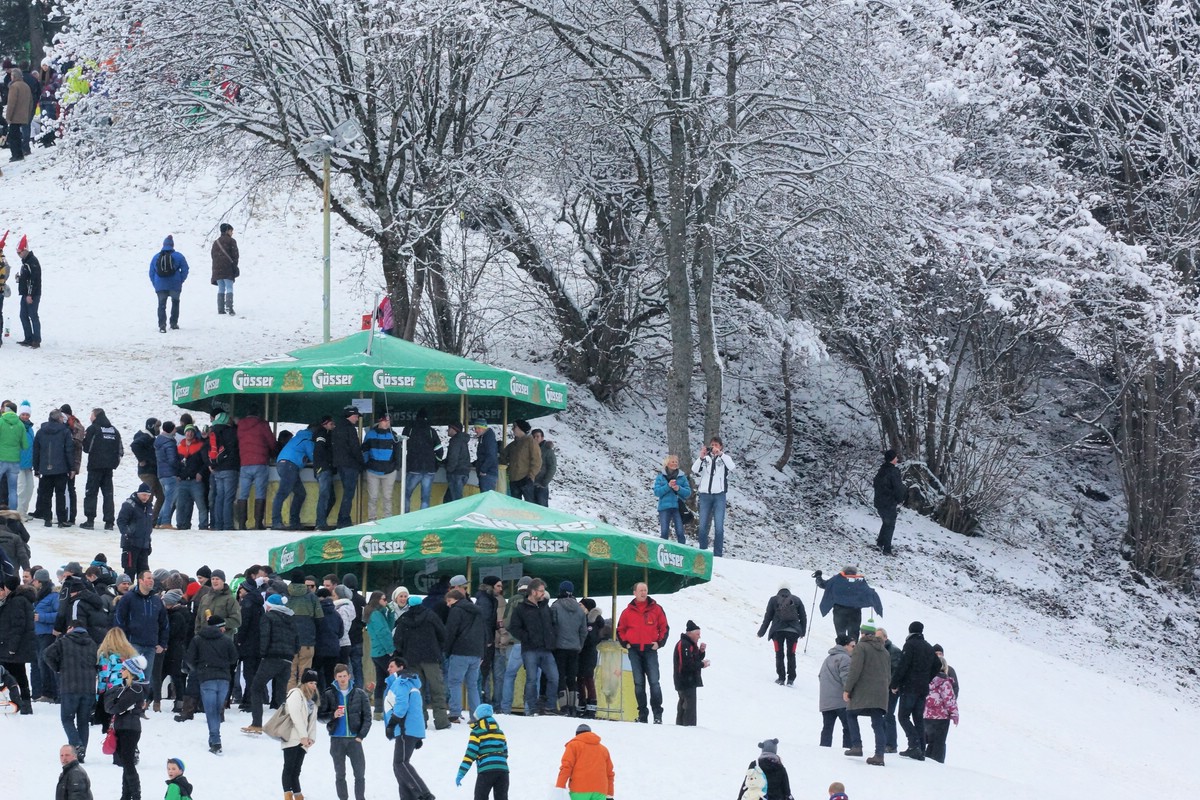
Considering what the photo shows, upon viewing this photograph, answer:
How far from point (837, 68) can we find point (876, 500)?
7.55 meters

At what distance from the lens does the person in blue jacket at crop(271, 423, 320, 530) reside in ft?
78.8

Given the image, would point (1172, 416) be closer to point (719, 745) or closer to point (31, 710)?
point (719, 745)

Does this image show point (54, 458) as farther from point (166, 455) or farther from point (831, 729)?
point (831, 729)

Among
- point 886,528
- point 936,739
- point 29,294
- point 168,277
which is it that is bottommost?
point 936,739

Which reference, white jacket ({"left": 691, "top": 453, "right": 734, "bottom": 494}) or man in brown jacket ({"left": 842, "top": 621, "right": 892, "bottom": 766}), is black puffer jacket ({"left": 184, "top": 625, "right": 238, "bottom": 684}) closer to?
man in brown jacket ({"left": 842, "top": 621, "right": 892, "bottom": 766})

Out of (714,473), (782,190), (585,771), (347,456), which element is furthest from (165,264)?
(585,771)

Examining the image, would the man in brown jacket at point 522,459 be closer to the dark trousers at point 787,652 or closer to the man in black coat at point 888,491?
the dark trousers at point 787,652

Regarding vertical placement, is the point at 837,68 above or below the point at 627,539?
above

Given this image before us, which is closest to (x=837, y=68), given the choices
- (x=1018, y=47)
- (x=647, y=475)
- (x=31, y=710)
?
(x=1018, y=47)

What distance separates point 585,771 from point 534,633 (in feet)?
12.4

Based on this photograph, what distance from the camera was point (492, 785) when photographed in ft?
46.8

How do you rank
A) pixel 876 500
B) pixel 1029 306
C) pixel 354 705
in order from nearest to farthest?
pixel 354 705 → pixel 876 500 → pixel 1029 306

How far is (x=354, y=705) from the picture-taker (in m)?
14.8

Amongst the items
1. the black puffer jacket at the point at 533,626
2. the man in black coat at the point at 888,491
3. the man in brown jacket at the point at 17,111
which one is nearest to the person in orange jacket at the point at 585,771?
the black puffer jacket at the point at 533,626
